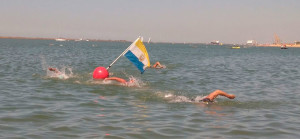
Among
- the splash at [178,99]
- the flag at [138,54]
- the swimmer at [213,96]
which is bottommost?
the splash at [178,99]

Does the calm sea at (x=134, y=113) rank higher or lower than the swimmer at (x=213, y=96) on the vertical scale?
lower

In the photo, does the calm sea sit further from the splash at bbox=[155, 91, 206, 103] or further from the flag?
the flag

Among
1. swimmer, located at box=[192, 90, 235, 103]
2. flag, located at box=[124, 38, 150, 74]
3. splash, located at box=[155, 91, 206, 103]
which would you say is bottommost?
splash, located at box=[155, 91, 206, 103]

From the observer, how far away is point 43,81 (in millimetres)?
20031

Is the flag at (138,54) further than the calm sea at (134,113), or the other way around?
the flag at (138,54)

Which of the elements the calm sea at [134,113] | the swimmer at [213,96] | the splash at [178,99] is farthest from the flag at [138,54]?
the swimmer at [213,96]

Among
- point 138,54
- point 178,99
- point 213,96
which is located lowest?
point 178,99

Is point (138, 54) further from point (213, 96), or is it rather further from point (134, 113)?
point (134, 113)

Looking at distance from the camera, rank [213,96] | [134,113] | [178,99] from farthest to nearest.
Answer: [178,99] → [213,96] → [134,113]

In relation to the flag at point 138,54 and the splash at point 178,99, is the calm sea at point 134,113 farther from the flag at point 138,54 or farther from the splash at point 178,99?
the flag at point 138,54

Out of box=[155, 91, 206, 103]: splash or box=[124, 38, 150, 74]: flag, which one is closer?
box=[155, 91, 206, 103]: splash

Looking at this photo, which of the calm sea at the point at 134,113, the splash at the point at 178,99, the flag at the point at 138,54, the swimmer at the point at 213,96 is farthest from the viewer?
the flag at the point at 138,54

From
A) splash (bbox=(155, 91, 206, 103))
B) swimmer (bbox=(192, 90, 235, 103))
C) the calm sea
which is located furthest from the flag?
swimmer (bbox=(192, 90, 235, 103))

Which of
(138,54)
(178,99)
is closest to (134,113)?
(178,99)
